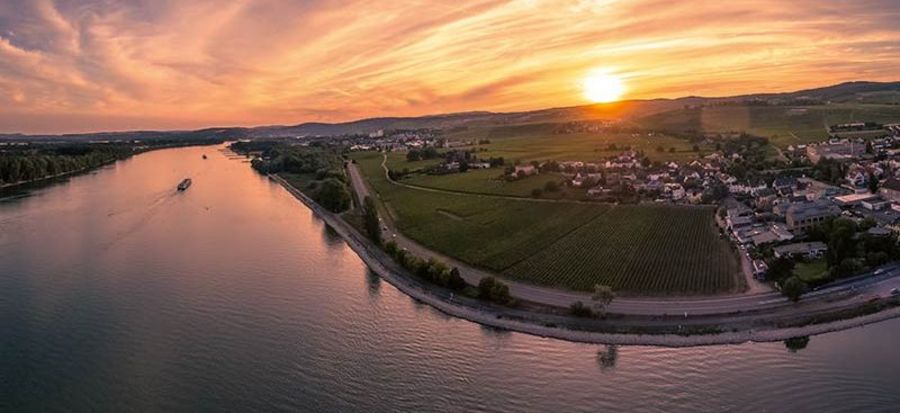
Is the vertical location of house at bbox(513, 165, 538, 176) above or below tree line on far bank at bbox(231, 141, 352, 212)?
above

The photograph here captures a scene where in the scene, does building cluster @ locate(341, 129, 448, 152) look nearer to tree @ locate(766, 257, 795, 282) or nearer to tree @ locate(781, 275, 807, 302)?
tree @ locate(766, 257, 795, 282)

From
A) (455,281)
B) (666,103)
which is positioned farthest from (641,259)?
(666,103)

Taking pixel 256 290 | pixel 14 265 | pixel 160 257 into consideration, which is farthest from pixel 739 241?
pixel 14 265

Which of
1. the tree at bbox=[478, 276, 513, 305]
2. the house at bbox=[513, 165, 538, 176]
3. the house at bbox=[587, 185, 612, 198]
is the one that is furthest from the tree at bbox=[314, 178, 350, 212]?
the tree at bbox=[478, 276, 513, 305]

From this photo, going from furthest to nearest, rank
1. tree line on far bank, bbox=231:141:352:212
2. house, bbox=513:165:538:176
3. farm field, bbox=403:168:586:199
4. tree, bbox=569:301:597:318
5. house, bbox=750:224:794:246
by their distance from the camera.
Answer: house, bbox=513:165:538:176 < tree line on far bank, bbox=231:141:352:212 < farm field, bbox=403:168:586:199 < house, bbox=750:224:794:246 < tree, bbox=569:301:597:318

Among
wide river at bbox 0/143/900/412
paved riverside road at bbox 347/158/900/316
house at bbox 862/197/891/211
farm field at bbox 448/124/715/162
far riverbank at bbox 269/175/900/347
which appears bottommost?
wide river at bbox 0/143/900/412

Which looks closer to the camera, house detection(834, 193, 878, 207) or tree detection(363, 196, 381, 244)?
tree detection(363, 196, 381, 244)

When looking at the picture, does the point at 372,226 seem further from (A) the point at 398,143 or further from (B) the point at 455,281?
(A) the point at 398,143
